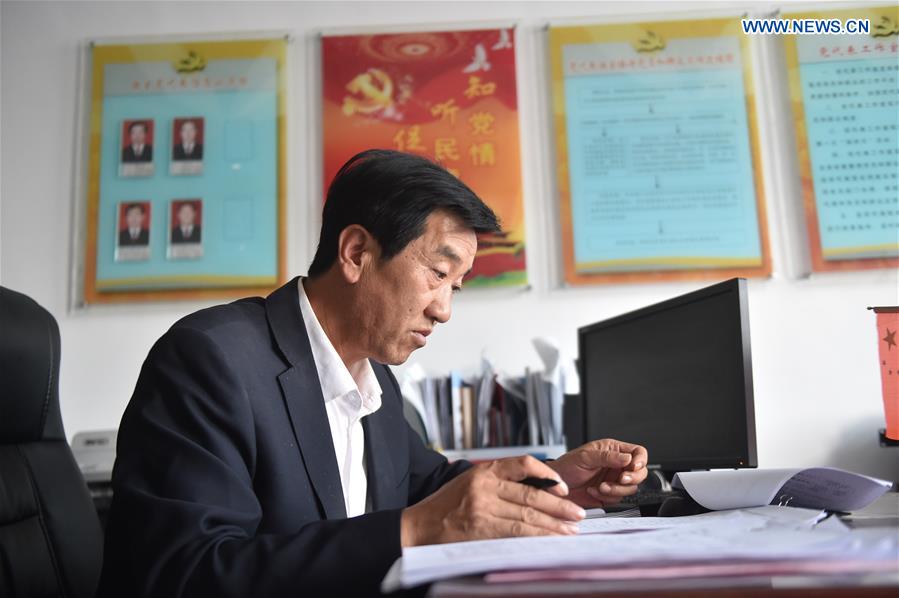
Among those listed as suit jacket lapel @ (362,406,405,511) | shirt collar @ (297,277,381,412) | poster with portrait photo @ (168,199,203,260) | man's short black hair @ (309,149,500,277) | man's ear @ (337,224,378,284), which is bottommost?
suit jacket lapel @ (362,406,405,511)

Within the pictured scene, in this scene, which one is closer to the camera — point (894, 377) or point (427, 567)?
point (427, 567)

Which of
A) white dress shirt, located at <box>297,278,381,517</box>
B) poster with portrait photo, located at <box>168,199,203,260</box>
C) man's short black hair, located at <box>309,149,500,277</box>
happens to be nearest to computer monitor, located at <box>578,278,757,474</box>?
man's short black hair, located at <box>309,149,500,277</box>

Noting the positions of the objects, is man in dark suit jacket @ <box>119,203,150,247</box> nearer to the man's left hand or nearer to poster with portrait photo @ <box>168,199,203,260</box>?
poster with portrait photo @ <box>168,199,203,260</box>

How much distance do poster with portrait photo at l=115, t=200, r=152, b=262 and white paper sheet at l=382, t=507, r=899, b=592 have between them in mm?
2010

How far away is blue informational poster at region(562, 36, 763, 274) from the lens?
227 cm

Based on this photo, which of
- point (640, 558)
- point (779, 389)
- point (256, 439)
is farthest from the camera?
point (779, 389)

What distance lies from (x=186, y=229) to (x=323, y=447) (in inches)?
60.3

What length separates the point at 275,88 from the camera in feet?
7.89

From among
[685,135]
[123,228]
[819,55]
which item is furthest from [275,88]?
[819,55]

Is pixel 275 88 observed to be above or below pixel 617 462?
above

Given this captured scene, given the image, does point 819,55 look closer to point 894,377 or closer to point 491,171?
point 491,171

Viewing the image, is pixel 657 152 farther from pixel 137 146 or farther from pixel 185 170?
pixel 137 146

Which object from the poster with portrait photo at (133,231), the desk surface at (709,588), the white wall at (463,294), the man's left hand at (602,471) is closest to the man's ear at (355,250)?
the man's left hand at (602,471)

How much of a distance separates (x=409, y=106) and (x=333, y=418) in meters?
1.45
